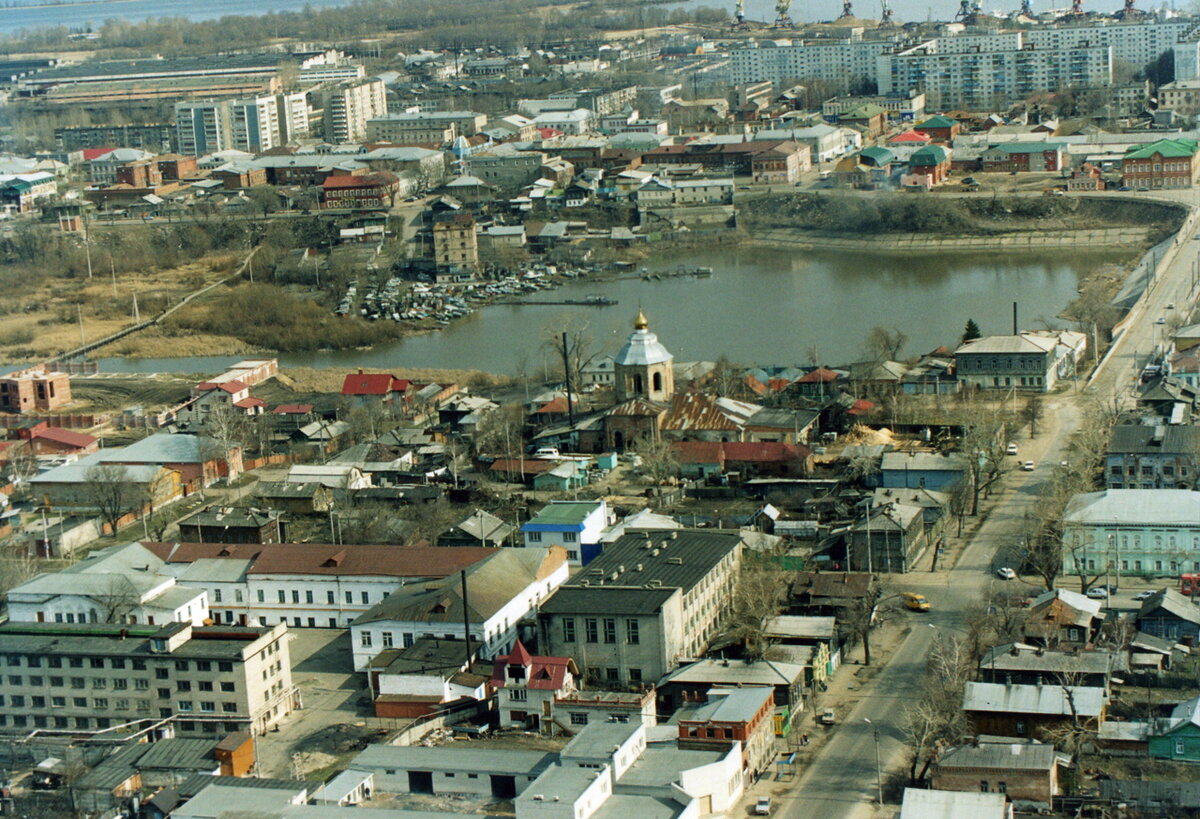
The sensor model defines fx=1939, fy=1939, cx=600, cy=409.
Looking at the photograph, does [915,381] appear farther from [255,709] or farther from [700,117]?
[700,117]

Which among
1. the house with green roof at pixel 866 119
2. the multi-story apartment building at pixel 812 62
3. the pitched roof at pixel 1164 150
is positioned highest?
the multi-story apartment building at pixel 812 62

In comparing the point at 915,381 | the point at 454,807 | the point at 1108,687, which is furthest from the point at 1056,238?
the point at 454,807

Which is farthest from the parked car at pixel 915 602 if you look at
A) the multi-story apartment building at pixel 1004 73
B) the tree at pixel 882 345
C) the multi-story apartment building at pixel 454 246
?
the multi-story apartment building at pixel 1004 73

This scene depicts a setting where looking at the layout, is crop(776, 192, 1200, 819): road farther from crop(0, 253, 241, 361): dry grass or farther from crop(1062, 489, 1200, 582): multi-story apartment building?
crop(0, 253, 241, 361): dry grass

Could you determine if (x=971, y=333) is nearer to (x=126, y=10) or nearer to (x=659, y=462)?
(x=659, y=462)

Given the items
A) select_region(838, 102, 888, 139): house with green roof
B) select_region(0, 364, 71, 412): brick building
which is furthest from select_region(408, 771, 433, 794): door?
select_region(838, 102, 888, 139): house with green roof

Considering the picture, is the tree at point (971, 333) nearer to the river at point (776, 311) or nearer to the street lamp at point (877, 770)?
the river at point (776, 311)

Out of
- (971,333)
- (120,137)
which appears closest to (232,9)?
(120,137)
